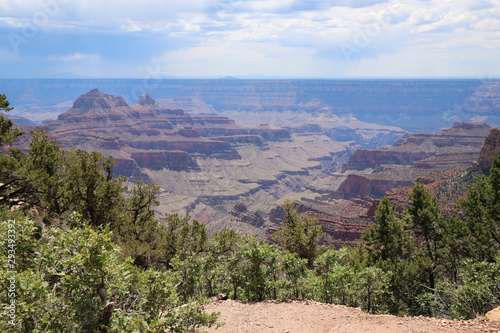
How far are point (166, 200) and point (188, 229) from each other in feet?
499

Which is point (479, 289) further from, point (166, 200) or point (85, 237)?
point (166, 200)

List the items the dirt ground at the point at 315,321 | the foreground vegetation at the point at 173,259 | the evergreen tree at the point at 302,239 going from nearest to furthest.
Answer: the foreground vegetation at the point at 173,259 → the dirt ground at the point at 315,321 → the evergreen tree at the point at 302,239

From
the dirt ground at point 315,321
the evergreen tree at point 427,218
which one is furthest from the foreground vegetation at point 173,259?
the dirt ground at point 315,321

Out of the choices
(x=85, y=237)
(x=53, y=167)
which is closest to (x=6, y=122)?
(x=53, y=167)

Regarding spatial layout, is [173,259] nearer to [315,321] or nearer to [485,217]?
[315,321]

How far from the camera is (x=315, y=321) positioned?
15.3 m

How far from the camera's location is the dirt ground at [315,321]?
12.9m

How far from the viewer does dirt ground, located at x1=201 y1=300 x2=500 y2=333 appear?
12891 mm

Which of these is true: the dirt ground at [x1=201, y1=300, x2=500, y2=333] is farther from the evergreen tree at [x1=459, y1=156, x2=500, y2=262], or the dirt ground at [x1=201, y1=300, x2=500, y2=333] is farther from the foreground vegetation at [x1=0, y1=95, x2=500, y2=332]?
the evergreen tree at [x1=459, y1=156, x2=500, y2=262]

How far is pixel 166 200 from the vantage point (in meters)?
173

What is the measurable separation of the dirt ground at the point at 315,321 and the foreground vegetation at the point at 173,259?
1697 mm

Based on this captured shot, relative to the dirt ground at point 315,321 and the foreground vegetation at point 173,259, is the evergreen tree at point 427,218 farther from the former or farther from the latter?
the dirt ground at point 315,321

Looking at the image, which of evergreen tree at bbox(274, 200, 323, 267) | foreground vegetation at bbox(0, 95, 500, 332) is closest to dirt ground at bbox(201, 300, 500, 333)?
foreground vegetation at bbox(0, 95, 500, 332)

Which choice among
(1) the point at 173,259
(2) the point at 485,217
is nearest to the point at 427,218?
(2) the point at 485,217
